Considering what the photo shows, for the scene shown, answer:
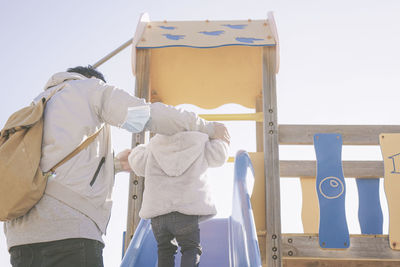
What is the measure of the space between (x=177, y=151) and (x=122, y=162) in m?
0.34

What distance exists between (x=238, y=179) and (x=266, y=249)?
85cm

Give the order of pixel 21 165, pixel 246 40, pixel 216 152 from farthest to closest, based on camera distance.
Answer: pixel 246 40, pixel 216 152, pixel 21 165

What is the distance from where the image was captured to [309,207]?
4.27m

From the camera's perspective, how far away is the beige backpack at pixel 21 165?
1534mm

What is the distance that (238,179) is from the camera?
3.29 metres

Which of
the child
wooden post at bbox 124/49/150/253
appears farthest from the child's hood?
wooden post at bbox 124/49/150/253

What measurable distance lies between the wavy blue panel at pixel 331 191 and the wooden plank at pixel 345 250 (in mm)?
63

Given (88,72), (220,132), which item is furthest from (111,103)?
(220,132)

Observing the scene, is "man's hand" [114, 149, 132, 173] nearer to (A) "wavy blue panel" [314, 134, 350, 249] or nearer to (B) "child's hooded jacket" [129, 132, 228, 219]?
(B) "child's hooded jacket" [129, 132, 228, 219]

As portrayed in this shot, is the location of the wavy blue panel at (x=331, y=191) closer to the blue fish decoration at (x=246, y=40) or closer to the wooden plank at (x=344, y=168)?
the wooden plank at (x=344, y=168)

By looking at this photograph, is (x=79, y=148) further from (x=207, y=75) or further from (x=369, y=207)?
(x=207, y=75)

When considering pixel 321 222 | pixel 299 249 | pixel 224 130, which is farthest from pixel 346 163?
pixel 224 130

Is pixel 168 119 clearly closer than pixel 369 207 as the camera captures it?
Yes

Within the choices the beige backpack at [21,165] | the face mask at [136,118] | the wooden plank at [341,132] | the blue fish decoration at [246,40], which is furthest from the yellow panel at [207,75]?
→ the beige backpack at [21,165]
